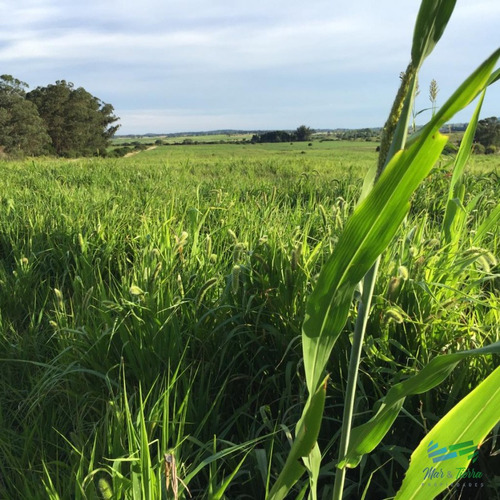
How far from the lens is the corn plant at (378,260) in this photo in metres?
0.39

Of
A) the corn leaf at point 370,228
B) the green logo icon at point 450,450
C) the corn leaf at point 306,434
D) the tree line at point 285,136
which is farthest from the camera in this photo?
the tree line at point 285,136

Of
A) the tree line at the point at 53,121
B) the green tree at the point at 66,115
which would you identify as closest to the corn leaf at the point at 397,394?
the tree line at the point at 53,121

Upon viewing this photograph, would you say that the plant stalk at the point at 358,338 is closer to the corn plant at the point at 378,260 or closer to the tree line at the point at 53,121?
the corn plant at the point at 378,260

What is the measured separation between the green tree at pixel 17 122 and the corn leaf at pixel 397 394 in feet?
117

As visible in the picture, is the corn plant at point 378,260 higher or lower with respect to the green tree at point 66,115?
lower

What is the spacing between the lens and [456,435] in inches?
24.6

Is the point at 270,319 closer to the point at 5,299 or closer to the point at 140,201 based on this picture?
the point at 5,299

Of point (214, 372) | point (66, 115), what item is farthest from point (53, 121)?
point (214, 372)

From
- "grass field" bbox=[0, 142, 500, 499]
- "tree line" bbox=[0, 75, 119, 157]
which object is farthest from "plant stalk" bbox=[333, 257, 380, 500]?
"tree line" bbox=[0, 75, 119, 157]

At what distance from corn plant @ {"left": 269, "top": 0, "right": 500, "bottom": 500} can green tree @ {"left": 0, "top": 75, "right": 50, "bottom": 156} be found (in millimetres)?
35676

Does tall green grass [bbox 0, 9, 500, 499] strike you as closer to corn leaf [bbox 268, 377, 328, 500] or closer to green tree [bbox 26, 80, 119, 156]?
corn leaf [bbox 268, 377, 328, 500]

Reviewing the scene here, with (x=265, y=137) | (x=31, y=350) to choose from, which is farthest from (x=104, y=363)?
(x=265, y=137)

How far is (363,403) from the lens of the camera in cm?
123

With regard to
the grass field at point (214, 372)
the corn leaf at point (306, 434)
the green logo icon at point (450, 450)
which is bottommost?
the grass field at point (214, 372)
